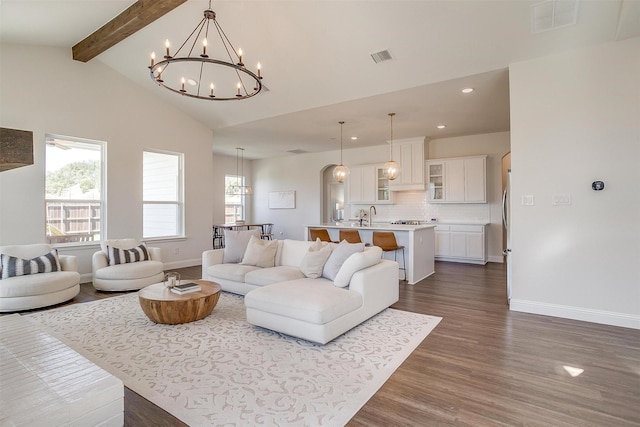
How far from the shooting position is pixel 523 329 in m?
3.23

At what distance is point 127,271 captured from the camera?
15.2 ft

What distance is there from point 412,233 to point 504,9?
120 inches

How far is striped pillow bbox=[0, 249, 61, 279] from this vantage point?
12.9 ft

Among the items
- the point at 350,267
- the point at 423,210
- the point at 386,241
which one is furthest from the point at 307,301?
the point at 423,210

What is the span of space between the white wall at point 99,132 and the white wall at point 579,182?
5.98m

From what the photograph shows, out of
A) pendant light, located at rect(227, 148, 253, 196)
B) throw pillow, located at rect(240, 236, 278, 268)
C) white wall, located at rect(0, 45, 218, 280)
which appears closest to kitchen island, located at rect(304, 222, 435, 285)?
throw pillow, located at rect(240, 236, 278, 268)

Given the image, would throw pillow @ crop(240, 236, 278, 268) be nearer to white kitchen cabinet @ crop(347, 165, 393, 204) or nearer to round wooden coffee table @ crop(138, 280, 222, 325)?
round wooden coffee table @ crop(138, 280, 222, 325)

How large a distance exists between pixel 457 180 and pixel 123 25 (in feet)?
21.9

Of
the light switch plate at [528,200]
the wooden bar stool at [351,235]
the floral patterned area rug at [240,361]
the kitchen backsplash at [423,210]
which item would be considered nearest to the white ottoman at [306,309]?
the floral patterned area rug at [240,361]

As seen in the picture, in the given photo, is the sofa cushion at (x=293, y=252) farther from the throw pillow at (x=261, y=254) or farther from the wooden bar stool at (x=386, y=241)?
the wooden bar stool at (x=386, y=241)

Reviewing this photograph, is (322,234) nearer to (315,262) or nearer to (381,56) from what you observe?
(315,262)

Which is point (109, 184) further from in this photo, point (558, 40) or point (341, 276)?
point (558, 40)

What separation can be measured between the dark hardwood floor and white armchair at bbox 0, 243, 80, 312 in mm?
2695

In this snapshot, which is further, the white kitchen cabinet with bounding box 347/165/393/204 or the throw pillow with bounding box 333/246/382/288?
the white kitchen cabinet with bounding box 347/165/393/204
